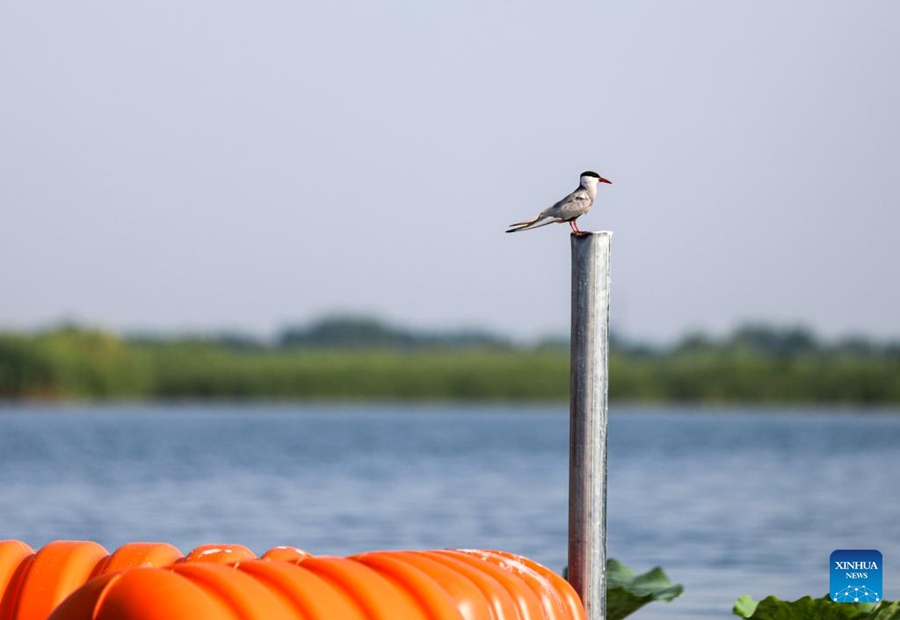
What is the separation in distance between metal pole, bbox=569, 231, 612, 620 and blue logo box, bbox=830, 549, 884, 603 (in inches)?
49.2

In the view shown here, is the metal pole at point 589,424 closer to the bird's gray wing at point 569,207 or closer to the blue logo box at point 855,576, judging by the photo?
the bird's gray wing at point 569,207

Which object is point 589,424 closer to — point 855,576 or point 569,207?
point 569,207

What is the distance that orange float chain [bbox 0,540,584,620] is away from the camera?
5156 millimetres

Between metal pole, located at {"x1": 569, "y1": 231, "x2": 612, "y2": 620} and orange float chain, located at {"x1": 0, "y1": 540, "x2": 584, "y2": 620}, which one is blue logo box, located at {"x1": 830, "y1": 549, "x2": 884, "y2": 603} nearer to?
metal pole, located at {"x1": 569, "y1": 231, "x2": 612, "y2": 620}

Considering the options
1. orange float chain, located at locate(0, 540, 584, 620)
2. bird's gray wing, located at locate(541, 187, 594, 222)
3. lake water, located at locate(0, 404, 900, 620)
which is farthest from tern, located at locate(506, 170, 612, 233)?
lake water, located at locate(0, 404, 900, 620)

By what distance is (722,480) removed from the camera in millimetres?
31344

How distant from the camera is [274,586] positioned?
555 centimetres

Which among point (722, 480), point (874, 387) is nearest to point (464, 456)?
point (722, 480)

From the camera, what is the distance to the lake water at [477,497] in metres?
17.9

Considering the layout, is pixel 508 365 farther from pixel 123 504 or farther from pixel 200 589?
pixel 200 589

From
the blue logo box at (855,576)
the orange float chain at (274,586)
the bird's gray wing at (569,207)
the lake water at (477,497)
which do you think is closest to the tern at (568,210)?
the bird's gray wing at (569,207)

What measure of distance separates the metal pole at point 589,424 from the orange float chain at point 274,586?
1.37 ft

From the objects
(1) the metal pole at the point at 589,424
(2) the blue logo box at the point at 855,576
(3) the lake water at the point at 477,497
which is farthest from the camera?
(3) the lake water at the point at 477,497

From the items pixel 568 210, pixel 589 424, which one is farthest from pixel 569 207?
pixel 589 424
